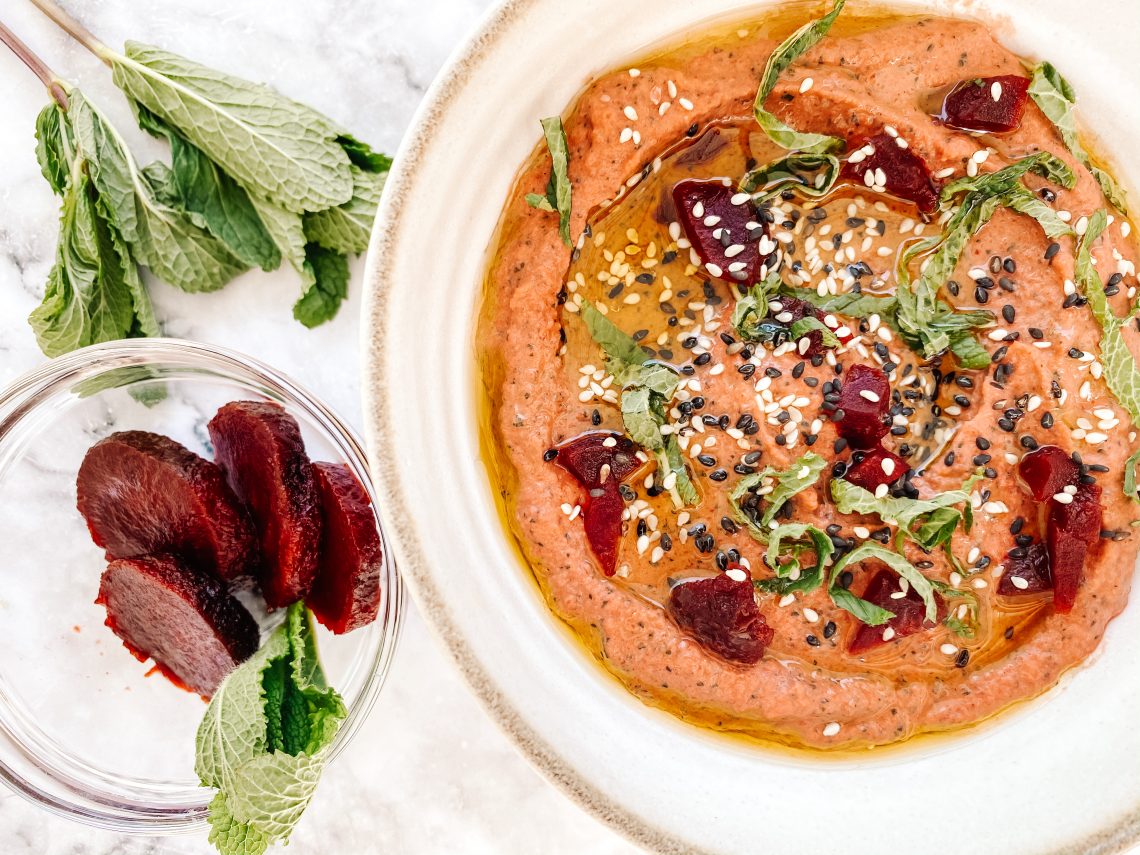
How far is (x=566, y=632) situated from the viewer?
3.12 meters

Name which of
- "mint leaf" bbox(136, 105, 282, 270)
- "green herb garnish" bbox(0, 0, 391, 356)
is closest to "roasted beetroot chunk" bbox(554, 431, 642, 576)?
"green herb garnish" bbox(0, 0, 391, 356)

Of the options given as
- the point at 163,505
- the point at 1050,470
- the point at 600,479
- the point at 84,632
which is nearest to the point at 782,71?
the point at 600,479

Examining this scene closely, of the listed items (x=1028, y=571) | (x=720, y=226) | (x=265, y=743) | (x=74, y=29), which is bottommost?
(x=265, y=743)

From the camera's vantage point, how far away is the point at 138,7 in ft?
10.7

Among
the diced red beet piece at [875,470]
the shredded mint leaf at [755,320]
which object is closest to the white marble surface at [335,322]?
the shredded mint leaf at [755,320]

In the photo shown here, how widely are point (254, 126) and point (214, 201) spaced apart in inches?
12.4

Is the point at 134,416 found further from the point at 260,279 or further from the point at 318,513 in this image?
the point at 318,513

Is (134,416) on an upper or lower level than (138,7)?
lower

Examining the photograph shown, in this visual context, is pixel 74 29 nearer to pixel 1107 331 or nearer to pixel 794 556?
pixel 794 556

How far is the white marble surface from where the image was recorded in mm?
3285

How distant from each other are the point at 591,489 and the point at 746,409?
0.55 meters

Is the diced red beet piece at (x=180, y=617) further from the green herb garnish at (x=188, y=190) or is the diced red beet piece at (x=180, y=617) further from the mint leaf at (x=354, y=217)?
the mint leaf at (x=354, y=217)

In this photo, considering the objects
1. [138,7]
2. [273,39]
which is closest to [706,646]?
[273,39]

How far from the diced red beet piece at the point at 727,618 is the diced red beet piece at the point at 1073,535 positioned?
932 mm
